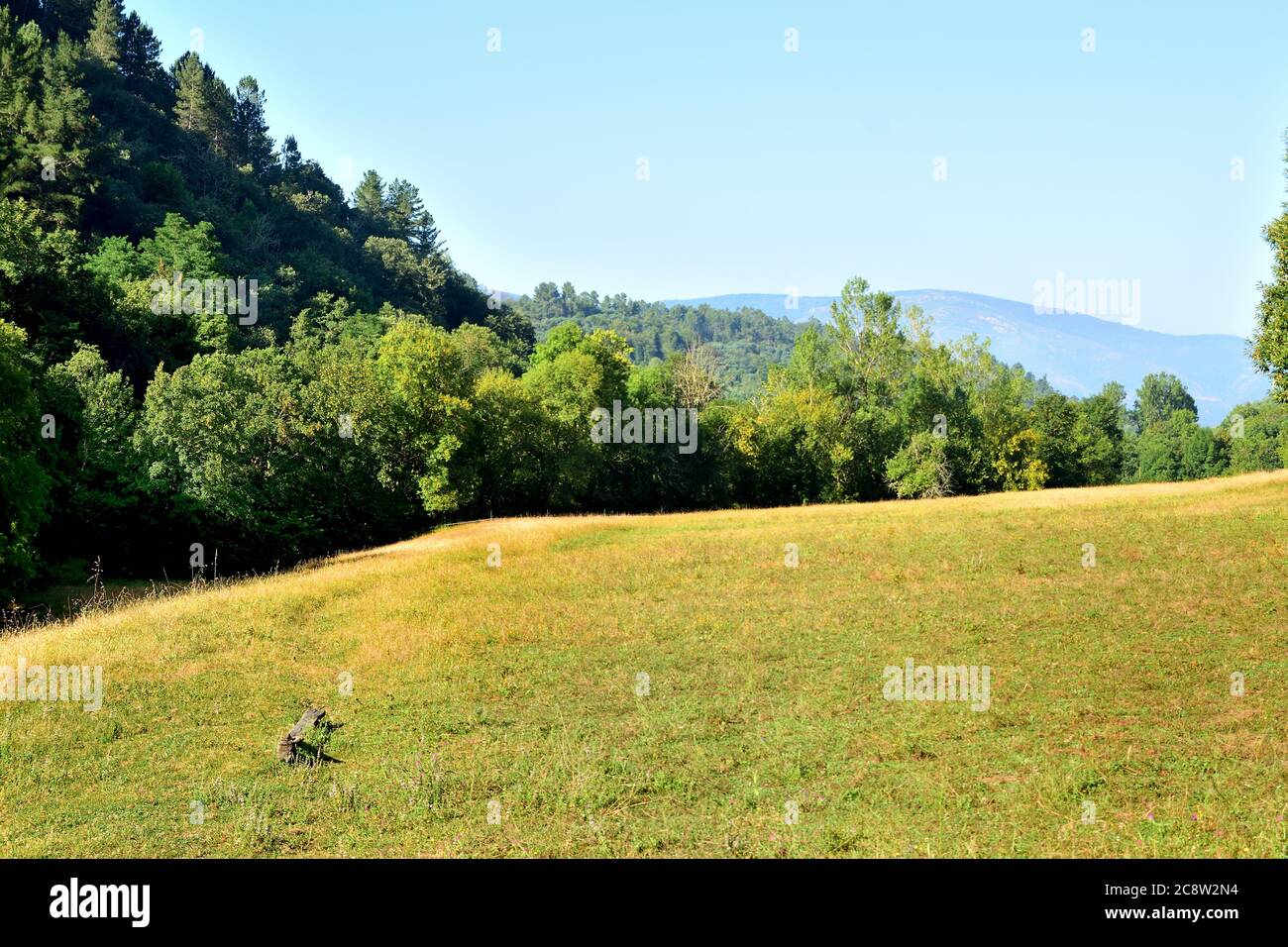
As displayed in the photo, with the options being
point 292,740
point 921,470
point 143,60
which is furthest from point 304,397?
point 143,60

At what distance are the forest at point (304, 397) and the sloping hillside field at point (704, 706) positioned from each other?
18290 mm

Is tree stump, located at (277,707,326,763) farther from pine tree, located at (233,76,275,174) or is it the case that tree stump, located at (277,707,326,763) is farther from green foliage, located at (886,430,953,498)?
pine tree, located at (233,76,275,174)

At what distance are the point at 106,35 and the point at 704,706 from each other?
163 m

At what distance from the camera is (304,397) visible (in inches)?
2485

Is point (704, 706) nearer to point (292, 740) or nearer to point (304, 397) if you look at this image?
point (292, 740)

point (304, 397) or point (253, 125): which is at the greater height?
point (253, 125)

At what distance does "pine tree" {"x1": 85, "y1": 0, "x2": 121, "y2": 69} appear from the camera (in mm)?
136250

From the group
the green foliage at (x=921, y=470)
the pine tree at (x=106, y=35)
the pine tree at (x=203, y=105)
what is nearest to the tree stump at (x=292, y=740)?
the green foliage at (x=921, y=470)

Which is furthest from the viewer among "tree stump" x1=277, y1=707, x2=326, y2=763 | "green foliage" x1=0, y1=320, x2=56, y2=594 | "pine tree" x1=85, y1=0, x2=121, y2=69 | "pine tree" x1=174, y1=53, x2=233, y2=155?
"pine tree" x1=174, y1=53, x2=233, y2=155

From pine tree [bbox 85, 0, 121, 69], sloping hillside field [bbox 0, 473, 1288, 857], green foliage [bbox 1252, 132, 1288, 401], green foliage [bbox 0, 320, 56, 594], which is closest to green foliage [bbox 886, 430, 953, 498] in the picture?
green foliage [bbox 1252, 132, 1288, 401]

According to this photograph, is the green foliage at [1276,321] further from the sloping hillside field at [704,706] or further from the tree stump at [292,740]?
the tree stump at [292,740]

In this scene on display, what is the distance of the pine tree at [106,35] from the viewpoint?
447 feet

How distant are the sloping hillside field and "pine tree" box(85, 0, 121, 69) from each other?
136 metres
